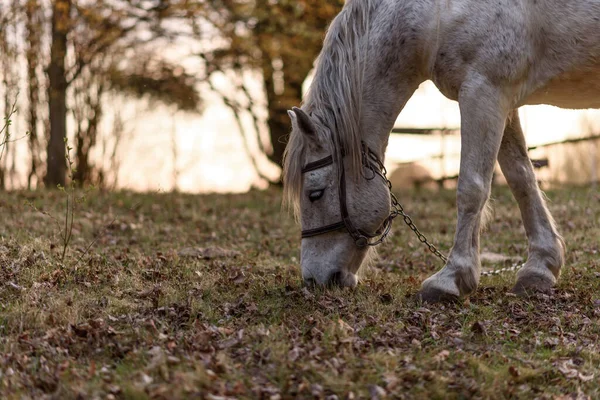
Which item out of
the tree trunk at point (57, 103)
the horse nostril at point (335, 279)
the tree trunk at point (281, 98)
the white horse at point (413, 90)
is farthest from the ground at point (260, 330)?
the tree trunk at point (281, 98)

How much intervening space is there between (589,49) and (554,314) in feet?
6.19

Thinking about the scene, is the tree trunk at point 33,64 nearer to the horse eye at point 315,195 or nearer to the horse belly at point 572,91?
→ the horse eye at point 315,195

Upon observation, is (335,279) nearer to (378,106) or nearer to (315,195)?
(315,195)

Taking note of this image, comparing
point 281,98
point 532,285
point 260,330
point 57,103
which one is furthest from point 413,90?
point 281,98

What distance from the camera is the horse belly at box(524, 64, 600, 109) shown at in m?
5.38

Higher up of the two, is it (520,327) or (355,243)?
(355,243)

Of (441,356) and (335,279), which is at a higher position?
(335,279)

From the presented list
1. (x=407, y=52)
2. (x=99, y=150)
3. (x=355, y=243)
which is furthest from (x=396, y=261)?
(x=99, y=150)

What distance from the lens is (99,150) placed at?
1773 centimetres

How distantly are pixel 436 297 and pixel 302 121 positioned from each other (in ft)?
5.09

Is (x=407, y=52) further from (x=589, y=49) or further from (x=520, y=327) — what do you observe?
(x=520, y=327)

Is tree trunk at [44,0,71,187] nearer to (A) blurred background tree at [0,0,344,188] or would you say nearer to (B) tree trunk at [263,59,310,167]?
(A) blurred background tree at [0,0,344,188]

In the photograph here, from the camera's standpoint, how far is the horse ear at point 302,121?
5.21 meters

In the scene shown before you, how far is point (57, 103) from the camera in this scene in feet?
46.9
